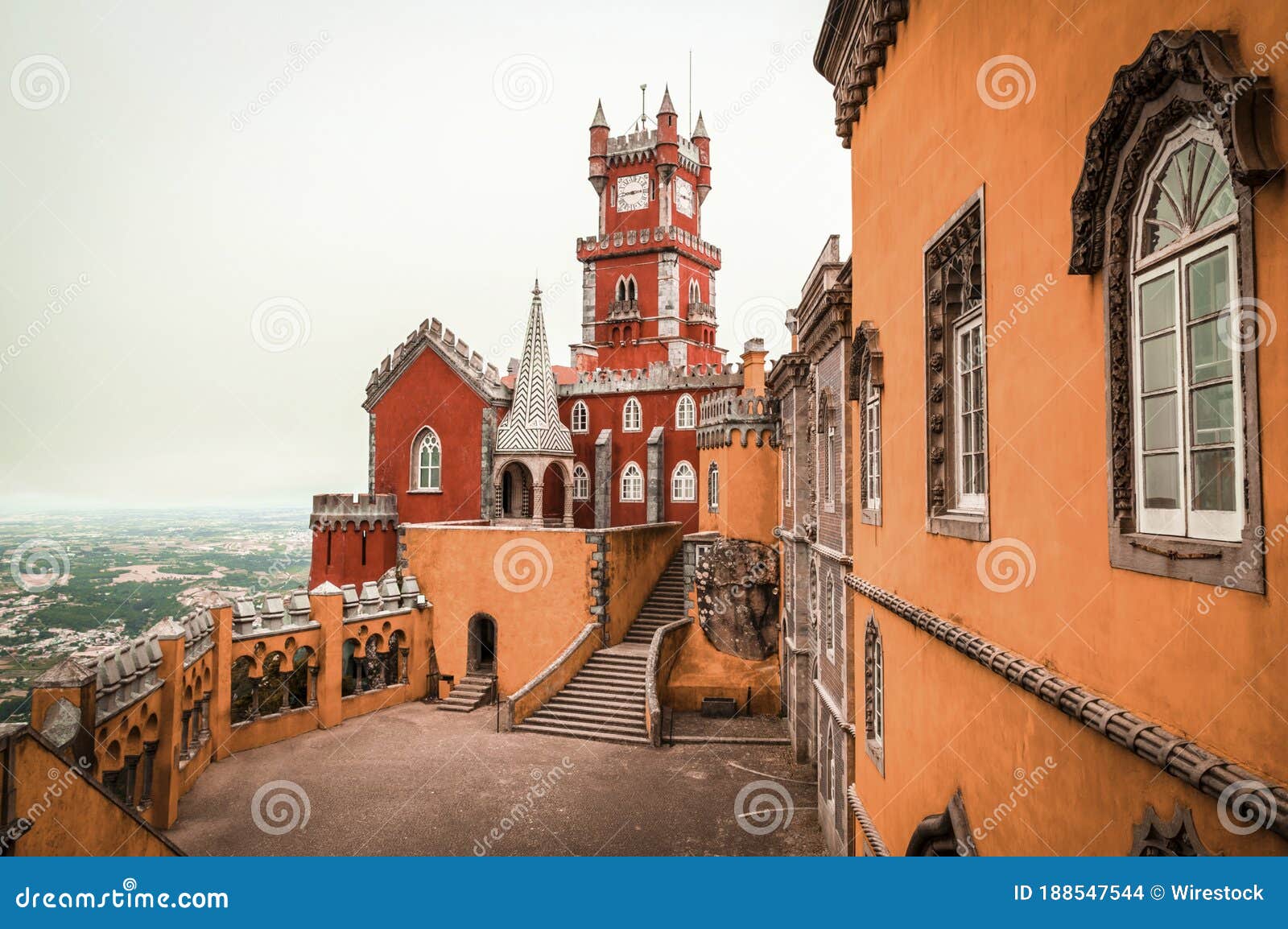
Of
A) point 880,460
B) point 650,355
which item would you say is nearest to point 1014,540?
point 880,460

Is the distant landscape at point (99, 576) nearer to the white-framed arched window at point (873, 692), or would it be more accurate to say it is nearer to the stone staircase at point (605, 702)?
the stone staircase at point (605, 702)

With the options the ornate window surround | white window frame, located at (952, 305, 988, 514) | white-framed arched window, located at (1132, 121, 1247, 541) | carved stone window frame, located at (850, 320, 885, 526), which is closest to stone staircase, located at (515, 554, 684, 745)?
carved stone window frame, located at (850, 320, 885, 526)

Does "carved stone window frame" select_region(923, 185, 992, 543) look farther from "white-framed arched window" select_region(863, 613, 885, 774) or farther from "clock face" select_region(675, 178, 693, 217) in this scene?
"clock face" select_region(675, 178, 693, 217)

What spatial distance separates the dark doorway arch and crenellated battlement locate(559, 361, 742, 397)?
12.7 meters

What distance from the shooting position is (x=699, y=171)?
4197 centimetres

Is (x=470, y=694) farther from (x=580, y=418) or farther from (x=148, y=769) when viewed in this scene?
(x=580, y=418)

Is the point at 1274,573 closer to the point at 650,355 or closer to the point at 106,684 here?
the point at 106,684

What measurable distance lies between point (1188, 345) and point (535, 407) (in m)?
26.3

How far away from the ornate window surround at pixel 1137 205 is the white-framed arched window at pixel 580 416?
97.8ft

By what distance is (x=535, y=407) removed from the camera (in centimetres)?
2873

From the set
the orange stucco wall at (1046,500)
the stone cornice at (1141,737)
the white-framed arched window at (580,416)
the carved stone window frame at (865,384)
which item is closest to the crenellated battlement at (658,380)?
the white-framed arched window at (580,416)

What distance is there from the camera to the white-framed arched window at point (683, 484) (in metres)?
31.2

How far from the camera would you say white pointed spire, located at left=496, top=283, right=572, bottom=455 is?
Result: 28266mm

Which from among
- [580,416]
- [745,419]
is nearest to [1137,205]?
[745,419]
